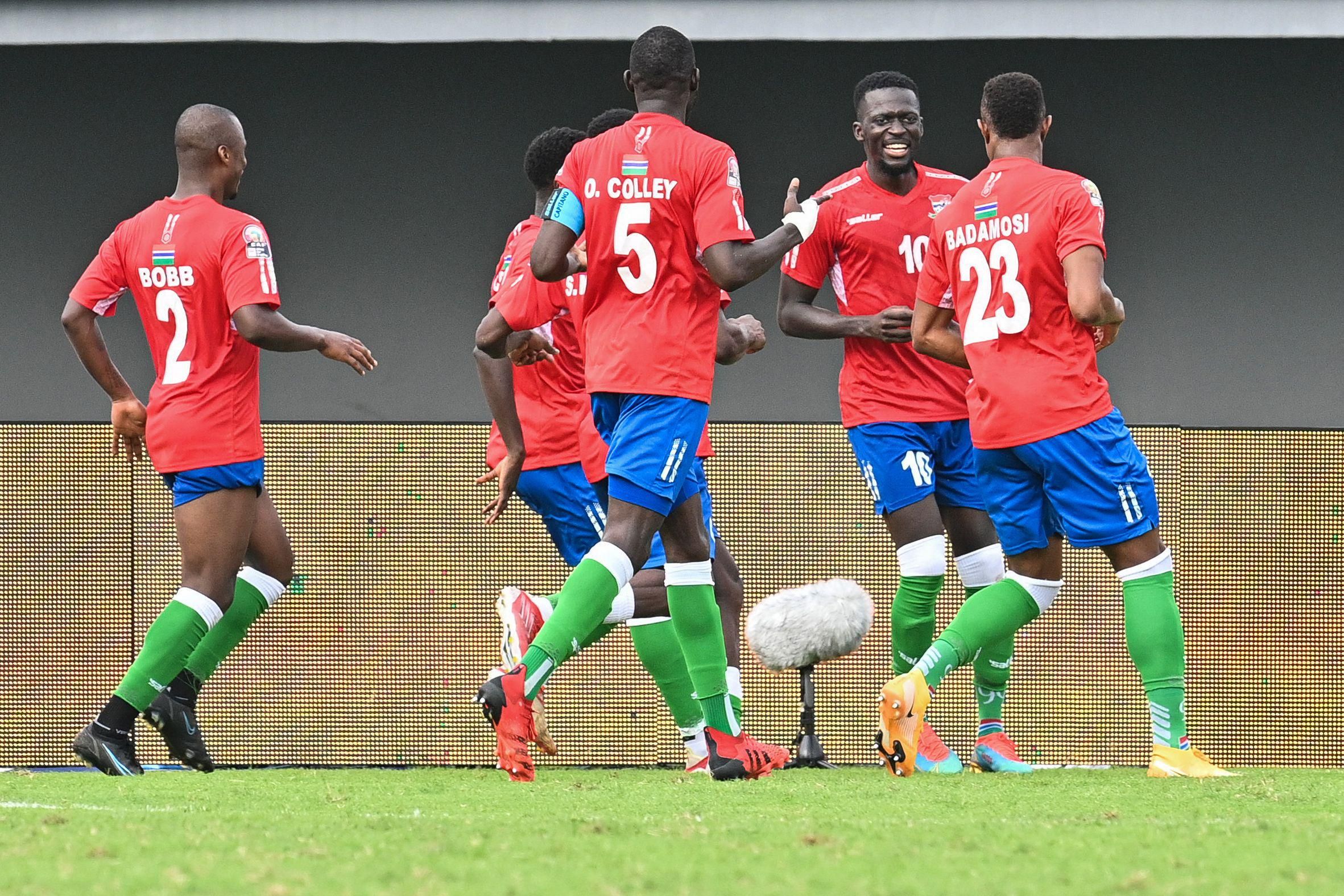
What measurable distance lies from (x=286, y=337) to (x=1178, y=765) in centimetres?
302

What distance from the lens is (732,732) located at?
4672mm

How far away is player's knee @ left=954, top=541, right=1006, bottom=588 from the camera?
5.41 meters

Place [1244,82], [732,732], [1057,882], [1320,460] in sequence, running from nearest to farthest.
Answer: [1057,882] → [732,732] → [1320,460] → [1244,82]

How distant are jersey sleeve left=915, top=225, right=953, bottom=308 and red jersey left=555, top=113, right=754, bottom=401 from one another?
722 mm

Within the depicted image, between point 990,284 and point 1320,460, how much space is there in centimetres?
231

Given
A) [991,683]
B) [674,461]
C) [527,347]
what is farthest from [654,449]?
[991,683]

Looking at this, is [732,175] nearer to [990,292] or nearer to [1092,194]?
[990,292]

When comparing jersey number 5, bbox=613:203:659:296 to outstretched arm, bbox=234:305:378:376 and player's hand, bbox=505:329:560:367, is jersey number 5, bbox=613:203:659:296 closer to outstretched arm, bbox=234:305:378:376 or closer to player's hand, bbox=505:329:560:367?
player's hand, bbox=505:329:560:367

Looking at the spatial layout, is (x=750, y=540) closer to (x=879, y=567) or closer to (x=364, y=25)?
(x=879, y=567)

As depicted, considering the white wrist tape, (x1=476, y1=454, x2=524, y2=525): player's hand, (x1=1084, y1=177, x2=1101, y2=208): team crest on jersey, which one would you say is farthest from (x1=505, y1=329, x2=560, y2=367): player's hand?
(x1=1084, y1=177, x2=1101, y2=208): team crest on jersey

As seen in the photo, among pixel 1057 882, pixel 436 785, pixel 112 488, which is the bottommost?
pixel 436 785

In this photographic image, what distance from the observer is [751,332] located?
5.17 meters

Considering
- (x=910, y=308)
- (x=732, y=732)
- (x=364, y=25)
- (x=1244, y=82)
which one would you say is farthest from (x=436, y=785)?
(x=1244, y=82)

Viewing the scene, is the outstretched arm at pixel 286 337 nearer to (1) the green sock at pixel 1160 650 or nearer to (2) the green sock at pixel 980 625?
(2) the green sock at pixel 980 625
